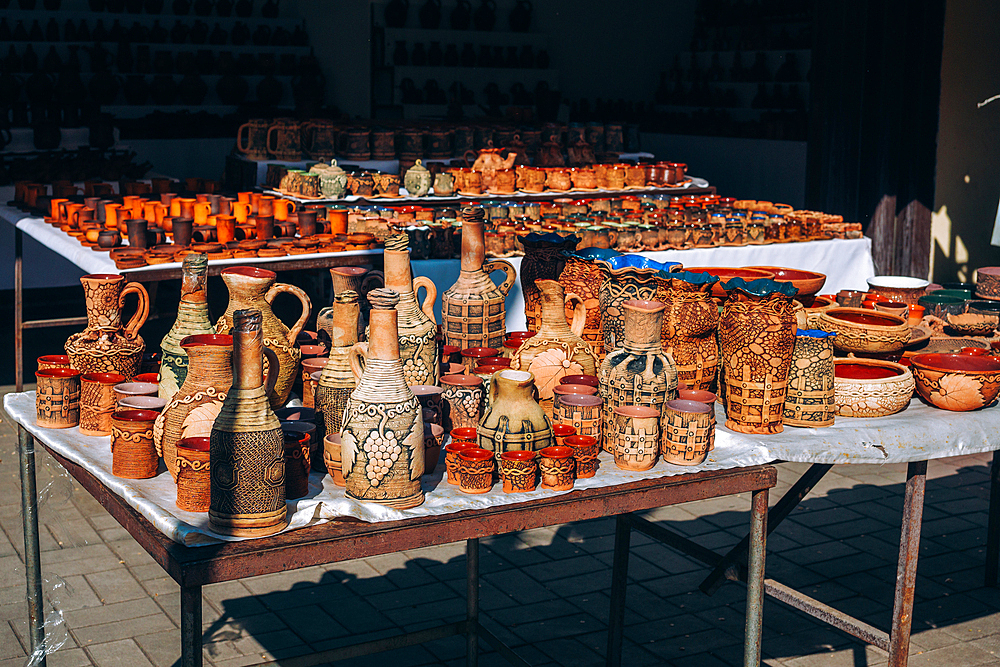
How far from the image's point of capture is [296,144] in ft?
21.7

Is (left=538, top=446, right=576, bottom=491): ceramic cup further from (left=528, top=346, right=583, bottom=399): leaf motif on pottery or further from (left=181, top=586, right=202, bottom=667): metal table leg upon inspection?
(left=181, top=586, right=202, bottom=667): metal table leg

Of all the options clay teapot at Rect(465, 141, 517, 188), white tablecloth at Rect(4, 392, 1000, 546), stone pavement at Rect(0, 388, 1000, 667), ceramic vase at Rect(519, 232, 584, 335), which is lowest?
stone pavement at Rect(0, 388, 1000, 667)

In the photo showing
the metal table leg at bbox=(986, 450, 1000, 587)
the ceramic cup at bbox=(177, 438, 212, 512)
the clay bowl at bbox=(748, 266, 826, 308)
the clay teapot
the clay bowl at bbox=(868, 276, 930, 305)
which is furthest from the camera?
the clay teapot

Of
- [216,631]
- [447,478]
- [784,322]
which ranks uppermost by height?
[784,322]

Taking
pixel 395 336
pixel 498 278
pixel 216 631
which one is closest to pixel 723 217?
pixel 498 278

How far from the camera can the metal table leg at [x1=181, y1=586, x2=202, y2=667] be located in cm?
176

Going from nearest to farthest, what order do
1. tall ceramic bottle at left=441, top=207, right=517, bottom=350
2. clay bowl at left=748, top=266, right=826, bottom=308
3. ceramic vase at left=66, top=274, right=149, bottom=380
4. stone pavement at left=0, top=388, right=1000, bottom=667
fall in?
ceramic vase at left=66, top=274, right=149, bottom=380, tall ceramic bottle at left=441, top=207, right=517, bottom=350, clay bowl at left=748, top=266, right=826, bottom=308, stone pavement at left=0, top=388, right=1000, bottom=667

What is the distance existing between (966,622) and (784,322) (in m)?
1.65

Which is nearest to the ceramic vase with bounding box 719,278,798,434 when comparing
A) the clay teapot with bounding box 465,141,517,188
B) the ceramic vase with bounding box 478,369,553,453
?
the ceramic vase with bounding box 478,369,553,453

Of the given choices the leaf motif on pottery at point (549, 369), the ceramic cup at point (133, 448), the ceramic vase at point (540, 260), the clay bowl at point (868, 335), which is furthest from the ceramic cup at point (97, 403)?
the clay bowl at point (868, 335)

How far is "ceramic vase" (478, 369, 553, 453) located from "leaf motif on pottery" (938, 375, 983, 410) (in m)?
1.06

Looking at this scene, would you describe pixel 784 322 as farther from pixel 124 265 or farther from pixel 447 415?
pixel 124 265

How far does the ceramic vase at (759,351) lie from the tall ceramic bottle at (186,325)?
46.3 inches

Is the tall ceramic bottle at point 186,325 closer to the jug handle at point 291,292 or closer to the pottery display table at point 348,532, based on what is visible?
the jug handle at point 291,292
